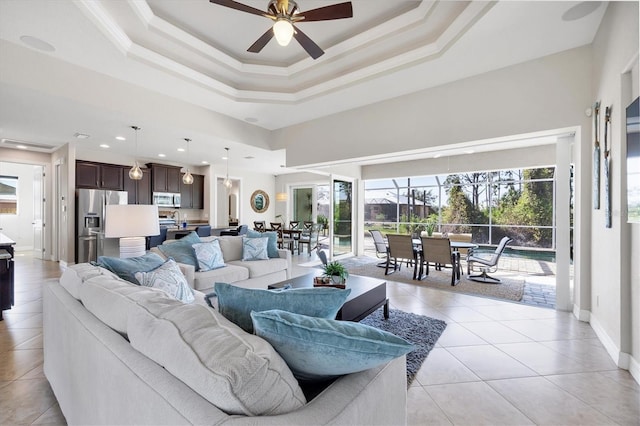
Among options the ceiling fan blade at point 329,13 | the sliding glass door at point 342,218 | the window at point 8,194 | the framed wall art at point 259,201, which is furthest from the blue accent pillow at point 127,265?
the window at point 8,194

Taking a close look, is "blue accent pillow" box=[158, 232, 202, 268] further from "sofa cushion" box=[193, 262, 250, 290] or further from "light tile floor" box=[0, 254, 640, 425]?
"light tile floor" box=[0, 254, 640, 425]

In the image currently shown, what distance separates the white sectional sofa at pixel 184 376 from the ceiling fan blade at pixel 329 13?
2381 millimetres

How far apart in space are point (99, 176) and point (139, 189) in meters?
0.85

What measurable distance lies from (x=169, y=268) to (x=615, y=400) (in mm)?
3212

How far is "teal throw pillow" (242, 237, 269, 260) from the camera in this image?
13.6 feet

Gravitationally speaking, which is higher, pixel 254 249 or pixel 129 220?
pixel 129 220

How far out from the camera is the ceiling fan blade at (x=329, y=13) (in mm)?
2293

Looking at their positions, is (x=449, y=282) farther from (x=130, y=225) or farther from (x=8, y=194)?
(x=8, y=194)

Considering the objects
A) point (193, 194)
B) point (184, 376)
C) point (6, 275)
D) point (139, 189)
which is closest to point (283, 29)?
point (184, 376)

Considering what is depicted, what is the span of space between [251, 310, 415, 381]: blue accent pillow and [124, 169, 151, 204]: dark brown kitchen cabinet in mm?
7468

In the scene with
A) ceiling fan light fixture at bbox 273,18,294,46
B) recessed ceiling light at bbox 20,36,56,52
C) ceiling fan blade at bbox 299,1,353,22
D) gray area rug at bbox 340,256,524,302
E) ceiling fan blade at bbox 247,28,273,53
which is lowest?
gray area rug at bbox 340,256,524,302

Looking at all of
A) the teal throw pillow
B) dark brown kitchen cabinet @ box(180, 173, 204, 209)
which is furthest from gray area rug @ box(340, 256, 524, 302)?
dark brown kitchen cabinet @ box(180, 173, 204, 209)

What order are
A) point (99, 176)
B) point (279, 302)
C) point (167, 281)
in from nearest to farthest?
point (279, 302)
point (167, 281)
point (99, 176)

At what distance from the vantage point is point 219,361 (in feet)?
2.38
